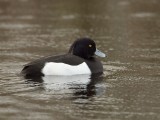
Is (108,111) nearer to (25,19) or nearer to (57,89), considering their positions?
(57,89)

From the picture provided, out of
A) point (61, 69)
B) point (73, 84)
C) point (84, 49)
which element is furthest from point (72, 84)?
point (84, 49)

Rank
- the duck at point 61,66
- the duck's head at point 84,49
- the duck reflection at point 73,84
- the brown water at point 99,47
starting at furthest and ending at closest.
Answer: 1. the duck's head at point 84,49
2. the duck at point 61,66
3. the duck reflection at point 73,84
4. the brown water at point 99,47

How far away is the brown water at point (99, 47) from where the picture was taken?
26.6ft

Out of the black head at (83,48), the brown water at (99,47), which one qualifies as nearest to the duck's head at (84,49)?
the black head at (83,48)

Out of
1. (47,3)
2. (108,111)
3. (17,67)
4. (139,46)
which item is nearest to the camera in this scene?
(108,111)

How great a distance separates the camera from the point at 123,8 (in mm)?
19141

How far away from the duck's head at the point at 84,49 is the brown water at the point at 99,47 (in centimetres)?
44

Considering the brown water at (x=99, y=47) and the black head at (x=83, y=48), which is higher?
the black head at (x=83, y=48)

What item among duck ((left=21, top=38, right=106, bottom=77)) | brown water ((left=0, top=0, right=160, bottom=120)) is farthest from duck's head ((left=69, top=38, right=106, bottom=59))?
brown water ((left=0, top=0, right=160, bottom=120))

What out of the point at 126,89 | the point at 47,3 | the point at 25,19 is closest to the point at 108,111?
the point at 126,89

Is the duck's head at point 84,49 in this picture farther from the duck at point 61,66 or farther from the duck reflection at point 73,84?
the duck reflection at point 73,84

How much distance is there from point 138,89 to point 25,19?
28.0 feet

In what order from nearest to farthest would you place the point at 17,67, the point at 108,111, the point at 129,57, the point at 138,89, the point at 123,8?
the point at 108,111 < the point at 138,89 < the point at 17,67 < the point at 129,57 < the point at 123,8

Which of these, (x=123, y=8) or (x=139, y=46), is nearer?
(x=139, y=46)
